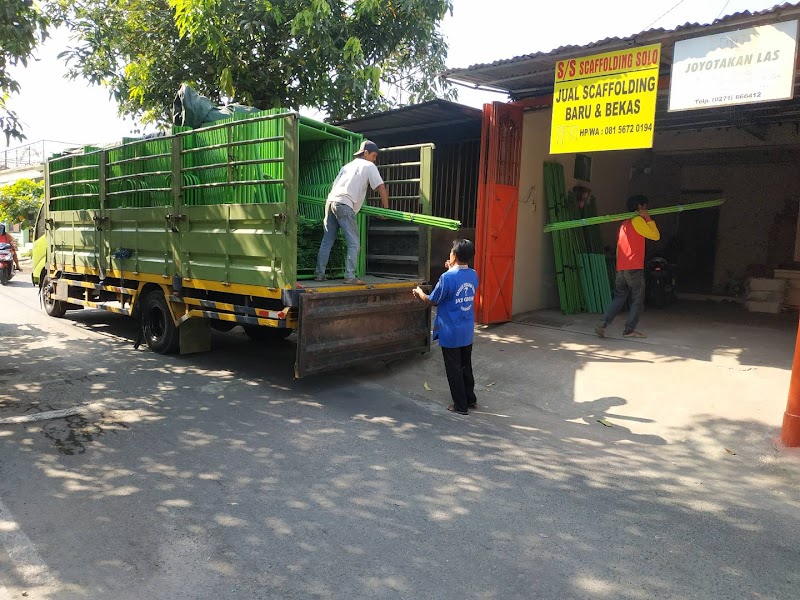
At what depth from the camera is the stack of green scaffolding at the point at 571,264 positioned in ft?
31.6

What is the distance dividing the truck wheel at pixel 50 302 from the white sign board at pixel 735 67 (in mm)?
9425

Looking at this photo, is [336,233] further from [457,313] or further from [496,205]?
[496,205]

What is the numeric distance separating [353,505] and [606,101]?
5.45 meters

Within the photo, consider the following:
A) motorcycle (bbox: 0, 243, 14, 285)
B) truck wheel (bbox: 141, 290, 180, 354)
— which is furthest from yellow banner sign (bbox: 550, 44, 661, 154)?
motorcycle (bbox: 0, 243, 14, 285)

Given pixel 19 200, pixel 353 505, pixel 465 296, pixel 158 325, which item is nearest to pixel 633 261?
pixel 465 296

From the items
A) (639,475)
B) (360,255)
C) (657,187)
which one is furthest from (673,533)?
(657,187)

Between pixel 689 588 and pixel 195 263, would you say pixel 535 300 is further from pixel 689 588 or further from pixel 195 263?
pixel 689 588

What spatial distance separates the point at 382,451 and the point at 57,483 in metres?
2.17

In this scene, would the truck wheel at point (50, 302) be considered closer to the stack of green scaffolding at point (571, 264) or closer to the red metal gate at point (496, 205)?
the red metal gate at point (496, 205)

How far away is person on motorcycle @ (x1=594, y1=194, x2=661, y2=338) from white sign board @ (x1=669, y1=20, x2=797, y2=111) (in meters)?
1.86

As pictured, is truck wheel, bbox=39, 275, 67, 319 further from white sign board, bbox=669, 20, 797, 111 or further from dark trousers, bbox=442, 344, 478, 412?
white sign board, bbox=669, 20, 797, 111

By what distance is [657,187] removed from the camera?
1279 centimetres

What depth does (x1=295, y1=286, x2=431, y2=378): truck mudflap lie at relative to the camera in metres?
5.77

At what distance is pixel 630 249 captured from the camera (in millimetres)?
7793
